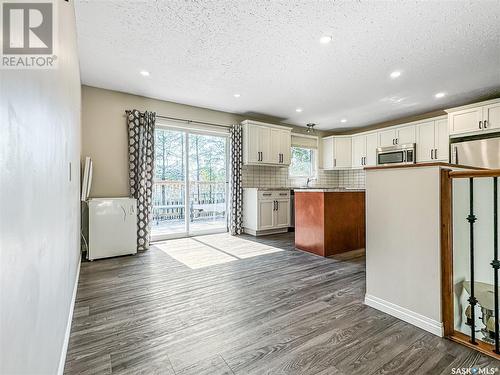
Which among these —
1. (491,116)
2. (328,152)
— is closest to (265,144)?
(328,152)

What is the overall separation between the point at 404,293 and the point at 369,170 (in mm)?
1036

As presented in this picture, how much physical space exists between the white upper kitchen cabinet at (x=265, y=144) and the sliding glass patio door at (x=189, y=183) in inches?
20.8

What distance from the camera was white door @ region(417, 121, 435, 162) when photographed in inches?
196

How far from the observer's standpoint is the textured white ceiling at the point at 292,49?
2.23m

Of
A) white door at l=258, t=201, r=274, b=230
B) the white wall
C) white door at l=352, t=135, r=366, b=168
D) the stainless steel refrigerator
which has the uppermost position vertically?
white door at l=352, t=135, r=366, b=168

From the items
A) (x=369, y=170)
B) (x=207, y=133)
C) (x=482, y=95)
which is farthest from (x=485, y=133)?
(x=207, y=133)

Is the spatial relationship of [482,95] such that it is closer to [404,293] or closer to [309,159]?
[309,159]

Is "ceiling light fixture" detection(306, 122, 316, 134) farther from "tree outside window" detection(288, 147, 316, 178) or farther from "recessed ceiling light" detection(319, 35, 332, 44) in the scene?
"recessed ceiling light" detection(319, 35, 332, 44)

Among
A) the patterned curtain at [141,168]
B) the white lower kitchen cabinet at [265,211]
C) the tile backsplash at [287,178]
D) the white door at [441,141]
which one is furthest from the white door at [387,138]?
the patterned curtain at [141,168]

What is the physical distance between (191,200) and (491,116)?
5.35 m

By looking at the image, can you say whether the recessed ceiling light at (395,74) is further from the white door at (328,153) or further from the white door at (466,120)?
the white door at (328,153)

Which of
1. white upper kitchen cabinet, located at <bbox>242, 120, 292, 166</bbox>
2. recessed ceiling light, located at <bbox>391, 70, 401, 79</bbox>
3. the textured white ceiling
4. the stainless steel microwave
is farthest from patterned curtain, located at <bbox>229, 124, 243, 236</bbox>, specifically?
the stainless steel microwave

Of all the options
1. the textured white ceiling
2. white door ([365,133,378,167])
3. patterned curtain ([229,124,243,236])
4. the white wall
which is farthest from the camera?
white door ([365,133,378,167])

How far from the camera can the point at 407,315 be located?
1.93 metres
